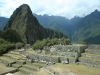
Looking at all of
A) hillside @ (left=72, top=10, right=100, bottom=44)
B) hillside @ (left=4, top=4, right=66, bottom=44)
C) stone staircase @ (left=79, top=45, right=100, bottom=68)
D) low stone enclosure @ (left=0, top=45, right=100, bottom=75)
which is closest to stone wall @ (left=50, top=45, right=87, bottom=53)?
low stone enclosure @ (left=0, top=45, right=100, bottom=75)

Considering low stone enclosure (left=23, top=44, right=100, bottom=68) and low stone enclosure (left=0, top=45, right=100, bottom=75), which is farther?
low stone enclosure (left=0, top=45, right=100, bottom=75)

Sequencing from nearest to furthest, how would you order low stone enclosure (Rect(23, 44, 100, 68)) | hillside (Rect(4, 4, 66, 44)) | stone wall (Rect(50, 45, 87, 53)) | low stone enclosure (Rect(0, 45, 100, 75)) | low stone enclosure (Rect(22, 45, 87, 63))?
low stone enclosure (Rect(23, 44, 100, 68)) < low stone enclosure (Rect(0, 45, 100, 75)) < low stone enclosure (Rect(22, 45, 87, 63)) < stone wall (Rect(50, 45, 87, 53)) < hillside (Rect(4, 4, 66, 44))

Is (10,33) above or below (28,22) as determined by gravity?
below

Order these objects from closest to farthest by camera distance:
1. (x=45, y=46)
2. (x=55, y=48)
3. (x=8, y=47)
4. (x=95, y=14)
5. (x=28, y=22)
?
(x=55, y=48)
(x=45, y=46)
(x=8, y=47)
(x=28, y=22)
(x=95, y=14)

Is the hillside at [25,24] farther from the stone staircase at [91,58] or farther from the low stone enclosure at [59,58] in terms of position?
the stone staircase at [91,58]

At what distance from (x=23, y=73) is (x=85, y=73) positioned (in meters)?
8.30

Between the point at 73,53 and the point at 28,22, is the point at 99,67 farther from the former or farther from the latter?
the point at 28,22

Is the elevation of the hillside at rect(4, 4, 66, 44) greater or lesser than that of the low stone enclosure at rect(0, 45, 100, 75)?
greater

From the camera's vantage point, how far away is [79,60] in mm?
18391

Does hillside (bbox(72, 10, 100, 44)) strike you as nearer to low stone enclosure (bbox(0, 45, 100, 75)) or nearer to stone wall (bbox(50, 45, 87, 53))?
stone wall (bbox(50, 45, 87, 53))

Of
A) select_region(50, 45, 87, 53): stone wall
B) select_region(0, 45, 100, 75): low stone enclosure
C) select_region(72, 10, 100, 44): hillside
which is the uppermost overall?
select_region(72, 10, 100, 44): hillside

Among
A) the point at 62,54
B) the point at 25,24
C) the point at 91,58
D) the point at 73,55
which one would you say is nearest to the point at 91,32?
the point at 25,24

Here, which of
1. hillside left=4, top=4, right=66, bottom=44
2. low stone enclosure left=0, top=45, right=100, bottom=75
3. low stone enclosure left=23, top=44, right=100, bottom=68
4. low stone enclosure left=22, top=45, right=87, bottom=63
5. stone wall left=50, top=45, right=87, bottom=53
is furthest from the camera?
hillside left=4, top=4, right=66, bottom=44

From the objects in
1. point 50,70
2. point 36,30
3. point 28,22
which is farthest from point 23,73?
point 36,30
